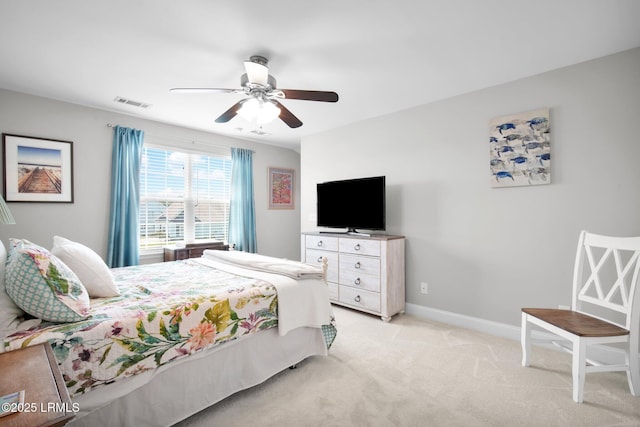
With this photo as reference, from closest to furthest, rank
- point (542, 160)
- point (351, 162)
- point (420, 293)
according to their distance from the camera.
→ point (542, 160) < point (420, 293) < point (351, 162)

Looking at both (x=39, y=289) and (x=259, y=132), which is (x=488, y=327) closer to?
(x=39, y=289)

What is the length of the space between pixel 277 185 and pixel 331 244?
2138mm

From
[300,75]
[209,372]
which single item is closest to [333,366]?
[209,372]

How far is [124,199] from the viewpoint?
3639mm

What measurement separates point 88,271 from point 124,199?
2.20 metres

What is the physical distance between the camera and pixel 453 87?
295 centimetres

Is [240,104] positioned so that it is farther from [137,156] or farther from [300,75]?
[137,156]

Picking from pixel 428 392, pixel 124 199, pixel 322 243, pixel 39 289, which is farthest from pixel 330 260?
pixel 39 289

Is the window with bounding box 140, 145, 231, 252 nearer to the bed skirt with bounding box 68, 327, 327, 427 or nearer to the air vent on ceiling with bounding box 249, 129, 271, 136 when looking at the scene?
the air vent on ceiling with bounding box 249, 129, 271, 136

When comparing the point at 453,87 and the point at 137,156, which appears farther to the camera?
the point at 137,156

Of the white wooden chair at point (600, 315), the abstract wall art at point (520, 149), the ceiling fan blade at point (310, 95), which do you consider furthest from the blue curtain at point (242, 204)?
the white wooden chair at point (600, 315)

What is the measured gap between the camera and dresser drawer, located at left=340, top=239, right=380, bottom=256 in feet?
10.8

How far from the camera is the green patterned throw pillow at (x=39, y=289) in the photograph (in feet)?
4.42

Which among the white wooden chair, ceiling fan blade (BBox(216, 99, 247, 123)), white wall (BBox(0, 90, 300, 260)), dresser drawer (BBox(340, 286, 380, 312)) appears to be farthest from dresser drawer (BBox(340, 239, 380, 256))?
white wall (BBox(0, 90, 300, 260))
